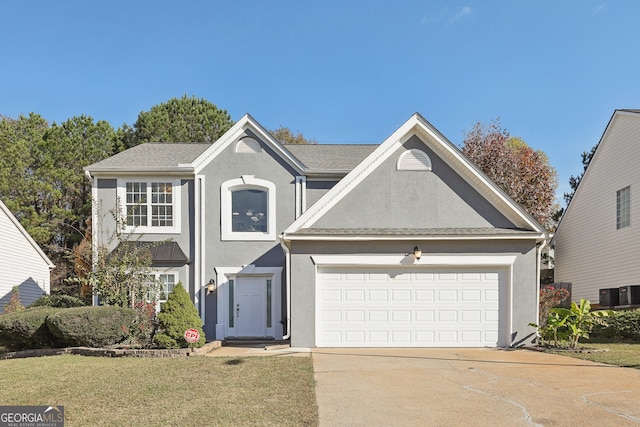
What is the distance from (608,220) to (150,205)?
666 inches

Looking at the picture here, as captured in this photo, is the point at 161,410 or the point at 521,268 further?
the point at 521,268

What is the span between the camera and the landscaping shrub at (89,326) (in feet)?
42.8

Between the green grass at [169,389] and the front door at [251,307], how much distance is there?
18.8ft

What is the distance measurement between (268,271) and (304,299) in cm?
403

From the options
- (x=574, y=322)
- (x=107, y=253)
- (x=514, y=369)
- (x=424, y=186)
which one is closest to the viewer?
(x=514, y=369)

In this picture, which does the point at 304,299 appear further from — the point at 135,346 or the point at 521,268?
the point at 521,268

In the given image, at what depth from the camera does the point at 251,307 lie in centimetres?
1784

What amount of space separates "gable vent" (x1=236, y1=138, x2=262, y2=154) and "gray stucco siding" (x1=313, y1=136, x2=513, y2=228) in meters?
5.02

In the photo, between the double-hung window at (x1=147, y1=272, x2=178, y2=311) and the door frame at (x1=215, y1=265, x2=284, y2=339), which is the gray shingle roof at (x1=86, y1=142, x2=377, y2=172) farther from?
the door frame at (x1=215, y1=265, x2=284, y2=339)

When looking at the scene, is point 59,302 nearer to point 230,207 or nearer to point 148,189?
point 148,189

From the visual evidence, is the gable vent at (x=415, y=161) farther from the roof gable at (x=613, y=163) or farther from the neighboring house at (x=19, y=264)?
the neighboring house at (x=19, y=264)

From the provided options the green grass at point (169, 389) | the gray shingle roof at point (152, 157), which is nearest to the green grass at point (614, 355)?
the green grass at point (169, 389)

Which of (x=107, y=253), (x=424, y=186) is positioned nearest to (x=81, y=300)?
(x=107, y=253)

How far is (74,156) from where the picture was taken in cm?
3203
